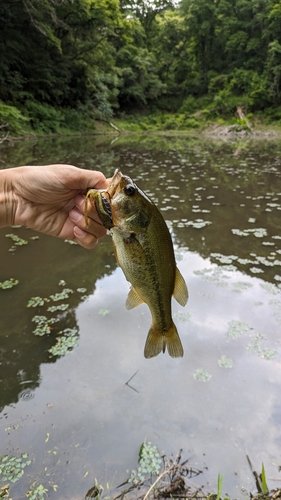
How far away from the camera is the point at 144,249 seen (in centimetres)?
185

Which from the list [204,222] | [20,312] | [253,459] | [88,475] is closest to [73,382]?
[88,475]

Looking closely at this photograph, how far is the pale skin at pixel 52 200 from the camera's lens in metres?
2.32

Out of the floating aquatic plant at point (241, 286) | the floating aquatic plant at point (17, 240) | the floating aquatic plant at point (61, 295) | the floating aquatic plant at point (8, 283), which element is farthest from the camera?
the floating aquatic plant at point (17, 240)

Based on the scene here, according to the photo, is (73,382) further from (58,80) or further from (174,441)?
(58,80)

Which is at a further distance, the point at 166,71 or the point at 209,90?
the point at 166,71

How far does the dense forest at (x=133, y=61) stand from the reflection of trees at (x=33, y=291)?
51.9 feet

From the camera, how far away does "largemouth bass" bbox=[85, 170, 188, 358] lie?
1.76 metres

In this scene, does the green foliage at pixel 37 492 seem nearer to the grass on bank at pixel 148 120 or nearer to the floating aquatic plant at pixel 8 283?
the floating aquatic plant at pixel 8 283

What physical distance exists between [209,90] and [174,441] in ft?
157

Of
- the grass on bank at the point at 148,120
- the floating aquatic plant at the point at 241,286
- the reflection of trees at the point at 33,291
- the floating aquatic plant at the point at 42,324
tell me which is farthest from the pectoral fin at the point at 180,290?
the grass on bank at the point at 148,120

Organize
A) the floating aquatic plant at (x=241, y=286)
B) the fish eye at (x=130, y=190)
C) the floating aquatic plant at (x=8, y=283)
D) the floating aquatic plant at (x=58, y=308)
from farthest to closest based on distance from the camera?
the floating aquatic plant at (x=241, y=286) → the floating aquatic plant at (x=8, y=283) → the floating aquatic plant at (x=58, y=308) → the fish eye at (x=130, y=190)

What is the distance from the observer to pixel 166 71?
4925cm

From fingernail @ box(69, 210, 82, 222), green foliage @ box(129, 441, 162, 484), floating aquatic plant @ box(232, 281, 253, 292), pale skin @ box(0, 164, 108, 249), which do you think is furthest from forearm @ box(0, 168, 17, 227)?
floating aquatic plant @ box(232, 281, 253, 292)

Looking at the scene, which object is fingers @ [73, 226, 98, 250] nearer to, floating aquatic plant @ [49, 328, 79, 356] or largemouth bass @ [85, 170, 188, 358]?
largemouth bass @ [85, 170, 188, 358]
